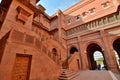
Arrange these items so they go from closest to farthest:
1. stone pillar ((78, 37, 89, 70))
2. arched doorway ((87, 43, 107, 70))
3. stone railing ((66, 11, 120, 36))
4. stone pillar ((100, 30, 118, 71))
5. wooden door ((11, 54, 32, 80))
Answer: wooden door ((11, 54, 32, 80))
stone pillar ((100, 30, 118, 71))
stone railing ((66, 11, 120, 36))
stone pillar ((78, 37, 89, 70))
arched doorway ((87, 43, 107, 70))

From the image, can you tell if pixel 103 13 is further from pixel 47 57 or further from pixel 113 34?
pixel 47 57

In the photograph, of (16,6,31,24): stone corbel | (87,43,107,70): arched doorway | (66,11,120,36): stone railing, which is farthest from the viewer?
(87,43,107,70): arched doorway

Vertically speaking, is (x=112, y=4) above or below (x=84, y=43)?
above

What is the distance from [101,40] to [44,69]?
11.2 m

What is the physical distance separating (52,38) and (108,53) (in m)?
8.86

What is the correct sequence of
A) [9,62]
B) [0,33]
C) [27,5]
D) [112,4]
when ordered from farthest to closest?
[112,4] → [27,5] → [0,33] → [9,62]

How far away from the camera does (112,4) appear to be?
14.4 meters

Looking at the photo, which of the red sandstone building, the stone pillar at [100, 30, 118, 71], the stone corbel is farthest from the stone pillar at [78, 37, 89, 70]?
the stone corbel

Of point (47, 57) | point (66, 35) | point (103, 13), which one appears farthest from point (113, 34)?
point (47, 57)

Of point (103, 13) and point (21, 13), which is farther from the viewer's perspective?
point (103, 13)

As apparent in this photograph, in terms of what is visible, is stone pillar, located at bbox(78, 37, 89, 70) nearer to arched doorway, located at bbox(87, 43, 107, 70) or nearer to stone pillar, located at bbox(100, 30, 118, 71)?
arched doorway, located at bbox(87, 43, 107, 70)

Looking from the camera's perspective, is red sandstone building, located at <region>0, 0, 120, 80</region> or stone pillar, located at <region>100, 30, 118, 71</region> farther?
stone pillar, located at <region>100, 30, 118, 71</region>

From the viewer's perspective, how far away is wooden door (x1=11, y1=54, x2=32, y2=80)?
505 cm

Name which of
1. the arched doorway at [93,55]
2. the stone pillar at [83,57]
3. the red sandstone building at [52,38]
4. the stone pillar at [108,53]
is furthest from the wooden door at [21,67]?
the arched doorway at [93,55]
